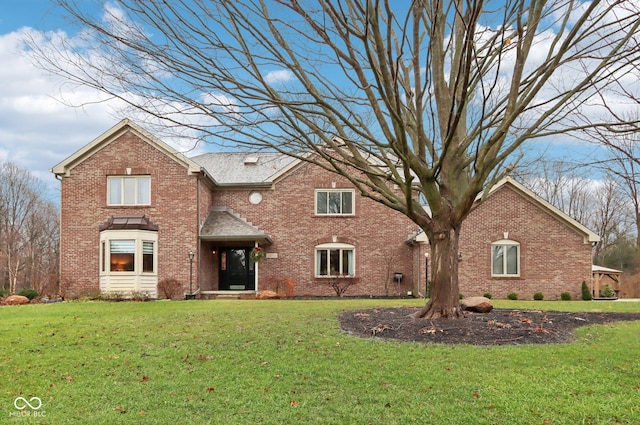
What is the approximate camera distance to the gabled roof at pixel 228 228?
20.2 m

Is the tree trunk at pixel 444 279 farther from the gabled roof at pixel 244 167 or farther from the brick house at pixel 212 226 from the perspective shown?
the gabled roof at pixel 244 167

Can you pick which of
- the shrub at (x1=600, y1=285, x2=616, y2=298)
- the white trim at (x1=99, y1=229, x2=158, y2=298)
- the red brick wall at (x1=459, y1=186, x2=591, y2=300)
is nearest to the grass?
the white trim at (x1=99, y1=229, x2=158, y2=298)

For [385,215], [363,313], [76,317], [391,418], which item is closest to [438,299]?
[363,313]

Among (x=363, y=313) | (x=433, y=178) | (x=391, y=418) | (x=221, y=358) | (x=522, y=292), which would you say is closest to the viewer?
(x=391, y=418)

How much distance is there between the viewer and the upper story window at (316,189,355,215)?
2178 centimetres

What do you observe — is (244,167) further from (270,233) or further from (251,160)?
(270,233)

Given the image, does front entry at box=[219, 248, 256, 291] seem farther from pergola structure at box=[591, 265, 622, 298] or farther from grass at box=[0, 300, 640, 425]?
pergola structure at box=[591, 265, 622, 298]

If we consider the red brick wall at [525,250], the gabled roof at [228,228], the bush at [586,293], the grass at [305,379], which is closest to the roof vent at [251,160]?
the gabled roof at [228,228]

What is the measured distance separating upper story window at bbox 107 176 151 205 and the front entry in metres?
4.45

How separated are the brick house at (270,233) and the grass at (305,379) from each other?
10487 mm

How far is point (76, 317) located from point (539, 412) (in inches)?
419

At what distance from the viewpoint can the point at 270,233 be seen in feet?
71.3

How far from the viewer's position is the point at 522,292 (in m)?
20.3

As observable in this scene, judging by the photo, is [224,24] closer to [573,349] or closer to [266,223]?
[573,349]
